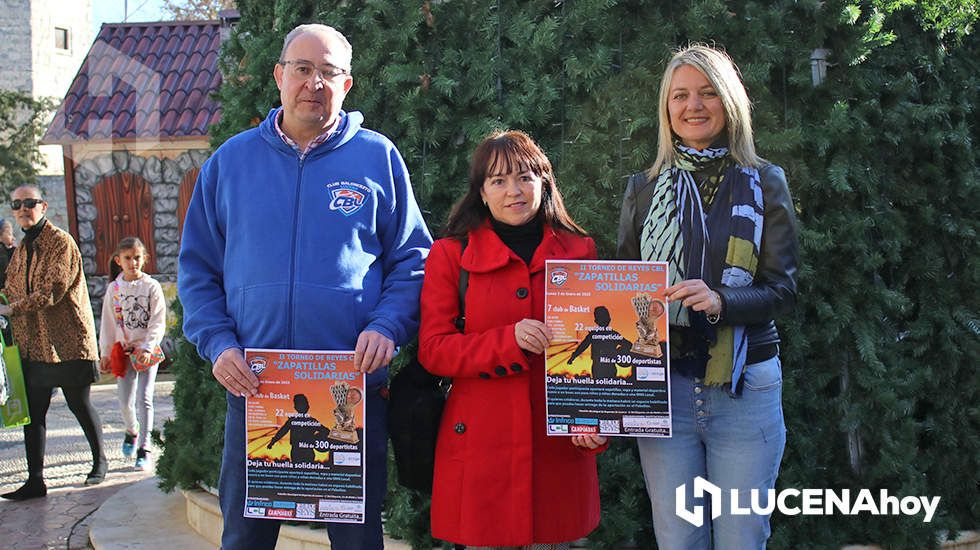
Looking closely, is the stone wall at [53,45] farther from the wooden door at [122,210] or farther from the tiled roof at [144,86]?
the wooden door at [122,210]

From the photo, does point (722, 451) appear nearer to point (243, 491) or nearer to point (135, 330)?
point (243, 491)

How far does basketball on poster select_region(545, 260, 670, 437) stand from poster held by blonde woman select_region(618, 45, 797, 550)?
11cm

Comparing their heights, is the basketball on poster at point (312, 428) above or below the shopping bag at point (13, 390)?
above

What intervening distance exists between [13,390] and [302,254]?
466cm

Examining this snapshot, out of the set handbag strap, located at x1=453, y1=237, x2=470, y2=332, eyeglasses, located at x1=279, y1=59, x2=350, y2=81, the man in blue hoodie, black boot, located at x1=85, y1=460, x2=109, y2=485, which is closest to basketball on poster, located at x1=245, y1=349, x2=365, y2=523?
the man in blue hoodie

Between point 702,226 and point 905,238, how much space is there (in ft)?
6.60

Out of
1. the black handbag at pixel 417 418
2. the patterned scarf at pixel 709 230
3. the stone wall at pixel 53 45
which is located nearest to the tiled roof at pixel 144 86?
the black handbag at pixel 417 418

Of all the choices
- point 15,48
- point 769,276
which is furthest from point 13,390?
point 15,48

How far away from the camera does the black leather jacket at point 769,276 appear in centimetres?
277

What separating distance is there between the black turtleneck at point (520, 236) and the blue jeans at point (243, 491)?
658mm

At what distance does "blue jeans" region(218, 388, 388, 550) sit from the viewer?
3055 millimetres

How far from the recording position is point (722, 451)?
9.36 feet

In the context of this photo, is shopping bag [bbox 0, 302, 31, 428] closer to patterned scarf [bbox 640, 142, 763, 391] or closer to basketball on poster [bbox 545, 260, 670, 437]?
basketball on poster [bbox 545, 260, 670, 437]

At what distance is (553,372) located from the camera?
286 cm
